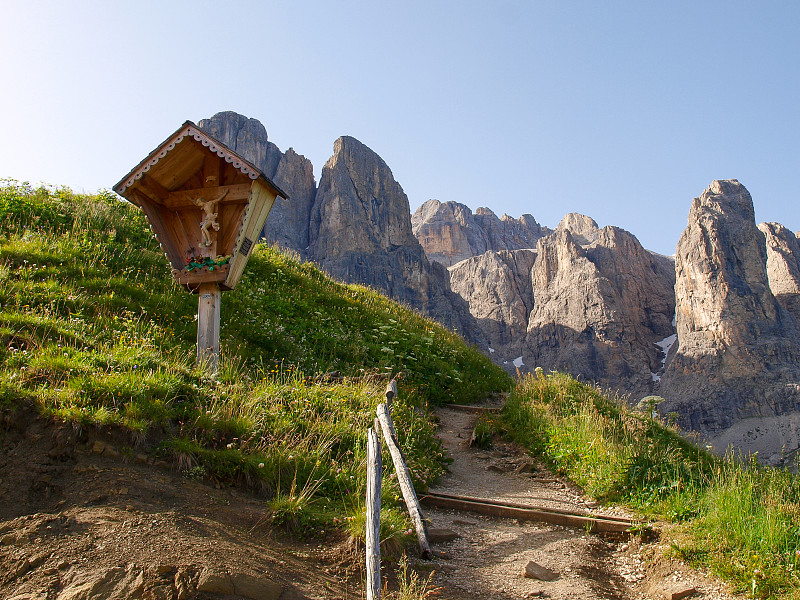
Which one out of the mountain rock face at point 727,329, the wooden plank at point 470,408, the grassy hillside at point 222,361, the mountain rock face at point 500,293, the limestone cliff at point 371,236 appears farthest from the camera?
the mountain rock face at point 500,293

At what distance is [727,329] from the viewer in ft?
359

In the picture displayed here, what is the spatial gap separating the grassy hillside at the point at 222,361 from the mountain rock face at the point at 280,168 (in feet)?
353

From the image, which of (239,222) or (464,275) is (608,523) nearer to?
(239,222)

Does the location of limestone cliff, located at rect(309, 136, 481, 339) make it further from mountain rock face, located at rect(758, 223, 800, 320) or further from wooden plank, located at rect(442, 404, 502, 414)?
wooden plank, located at rect(442, 404, 502, 414)

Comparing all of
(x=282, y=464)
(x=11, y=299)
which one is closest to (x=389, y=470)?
(x=282, y=464)

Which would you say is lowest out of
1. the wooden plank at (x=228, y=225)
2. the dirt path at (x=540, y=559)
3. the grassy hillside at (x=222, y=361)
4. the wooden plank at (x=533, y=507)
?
the dirt path at (x=540, y=559)

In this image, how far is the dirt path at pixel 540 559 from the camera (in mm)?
5250

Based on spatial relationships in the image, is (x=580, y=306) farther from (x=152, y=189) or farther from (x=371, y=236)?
(x=152, y=189)

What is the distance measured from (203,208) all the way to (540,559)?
6.81 m

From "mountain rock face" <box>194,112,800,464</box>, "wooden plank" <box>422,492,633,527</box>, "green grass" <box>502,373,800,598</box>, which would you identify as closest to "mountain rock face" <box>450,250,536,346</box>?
"mountain rock face" <box>194,112,800,464</box>

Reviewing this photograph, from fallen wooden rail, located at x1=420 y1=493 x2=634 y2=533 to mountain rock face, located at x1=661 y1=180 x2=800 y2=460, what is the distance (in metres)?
106

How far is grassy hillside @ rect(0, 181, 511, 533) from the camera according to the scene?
19.4 ft

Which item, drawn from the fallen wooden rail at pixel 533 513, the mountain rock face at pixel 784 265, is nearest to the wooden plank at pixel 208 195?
the fallen wooden rail at pixel 533 513

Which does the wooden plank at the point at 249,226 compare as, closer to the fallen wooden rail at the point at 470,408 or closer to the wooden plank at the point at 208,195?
the wooden plank at the point at 208,195
